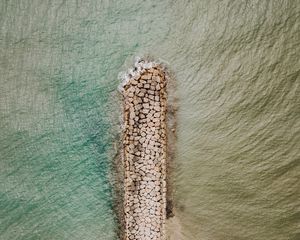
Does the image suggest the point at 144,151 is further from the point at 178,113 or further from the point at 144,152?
the point at 178,113

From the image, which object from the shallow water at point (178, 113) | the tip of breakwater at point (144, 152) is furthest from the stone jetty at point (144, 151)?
the shallow water at point (178, 113)

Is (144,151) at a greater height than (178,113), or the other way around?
(178,113)

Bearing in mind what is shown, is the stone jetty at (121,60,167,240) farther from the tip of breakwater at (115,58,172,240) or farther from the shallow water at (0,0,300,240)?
the shallow water at (0,0,300,240)

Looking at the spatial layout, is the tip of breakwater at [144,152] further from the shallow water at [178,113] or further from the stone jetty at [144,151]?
the shallow water at [178,113]

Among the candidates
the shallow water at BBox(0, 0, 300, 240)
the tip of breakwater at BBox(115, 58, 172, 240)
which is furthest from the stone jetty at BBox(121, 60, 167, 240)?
the shallow water at BBox(0, 0, 300, 240)

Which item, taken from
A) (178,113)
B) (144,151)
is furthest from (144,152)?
(178,113)

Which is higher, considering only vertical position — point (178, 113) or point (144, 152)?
point (178, 113)
